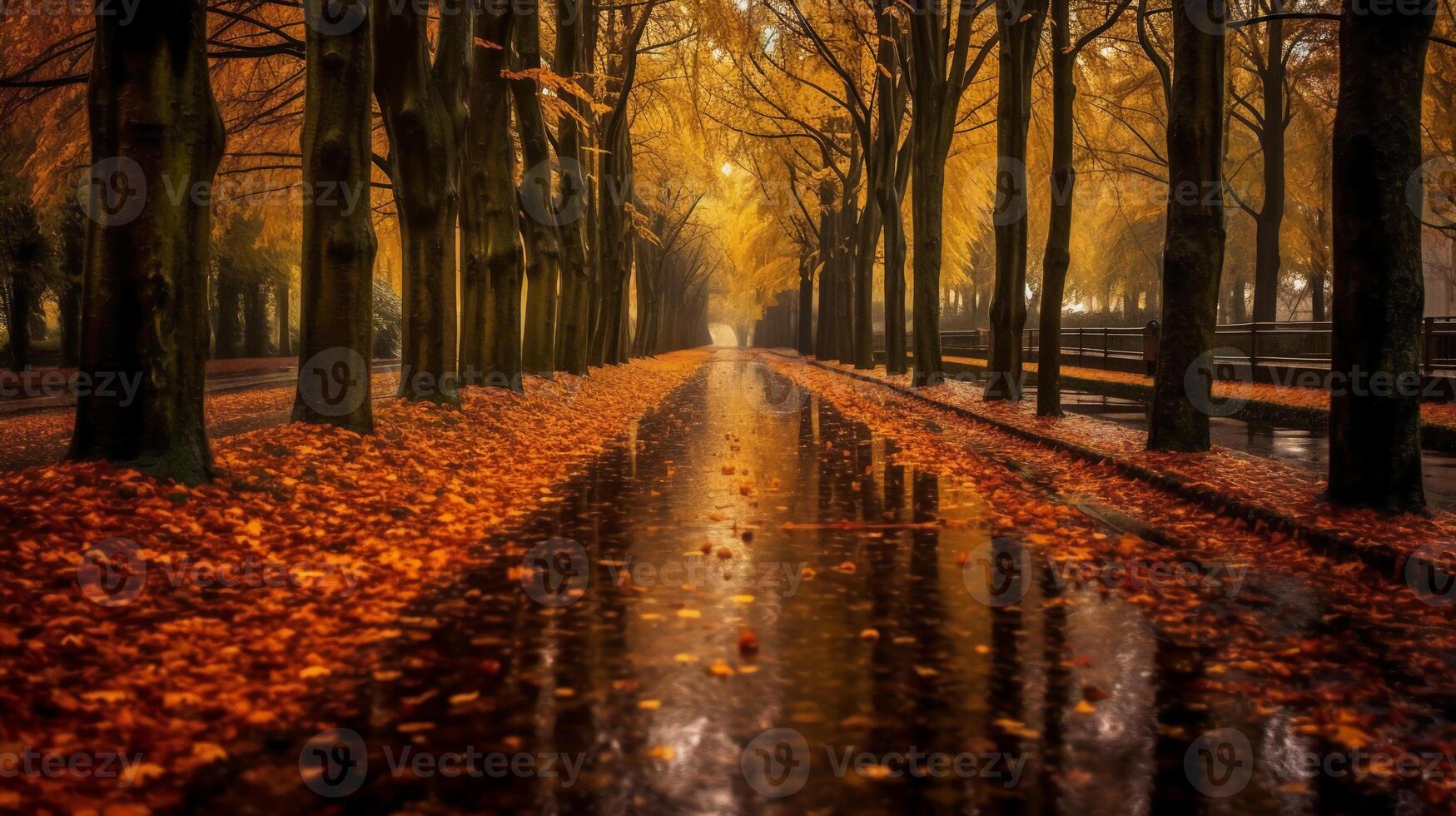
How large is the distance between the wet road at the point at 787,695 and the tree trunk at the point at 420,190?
7.89 metres

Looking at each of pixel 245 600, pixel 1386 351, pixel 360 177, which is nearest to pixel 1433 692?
pixel 1386 351

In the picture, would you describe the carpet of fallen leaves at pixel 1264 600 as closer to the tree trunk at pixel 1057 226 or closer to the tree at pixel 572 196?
the tree trunk at pixel 1057 226

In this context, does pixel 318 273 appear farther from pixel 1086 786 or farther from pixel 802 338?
pixel 802 338

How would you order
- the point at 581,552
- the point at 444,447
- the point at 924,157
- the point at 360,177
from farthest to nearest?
1. the point at 924,157
2. the point at 444,447
3. the point at 360,177
4. the point at 581,552

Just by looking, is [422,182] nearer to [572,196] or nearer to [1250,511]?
[1250,511]

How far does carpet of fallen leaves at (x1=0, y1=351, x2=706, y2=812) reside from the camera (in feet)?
14.0

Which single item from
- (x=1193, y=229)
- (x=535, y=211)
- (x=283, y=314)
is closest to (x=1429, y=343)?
(x=1193, y=229)

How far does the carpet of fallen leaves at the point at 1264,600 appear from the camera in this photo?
4.59 metres

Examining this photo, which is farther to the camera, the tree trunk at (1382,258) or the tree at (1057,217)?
the tree at (1057,217)

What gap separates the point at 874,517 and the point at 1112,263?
4379 centimetres

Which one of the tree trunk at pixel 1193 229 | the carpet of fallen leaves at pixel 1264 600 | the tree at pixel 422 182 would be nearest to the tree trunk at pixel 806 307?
the tree at pixel 422 182

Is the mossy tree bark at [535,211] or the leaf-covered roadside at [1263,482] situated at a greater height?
the mossy tree bark at [535,211]

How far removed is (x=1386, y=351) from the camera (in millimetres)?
8648

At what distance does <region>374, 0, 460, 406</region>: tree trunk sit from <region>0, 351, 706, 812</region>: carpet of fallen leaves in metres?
3.31
